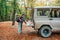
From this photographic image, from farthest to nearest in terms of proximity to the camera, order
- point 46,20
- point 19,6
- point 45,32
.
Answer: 1. point 19,6
2. point 45,32
3. point 46,20

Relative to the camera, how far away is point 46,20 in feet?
39.4

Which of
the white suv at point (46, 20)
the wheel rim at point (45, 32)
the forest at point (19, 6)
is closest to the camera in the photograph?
the white suv at point (46, 20)

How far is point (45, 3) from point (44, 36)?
17.6 m

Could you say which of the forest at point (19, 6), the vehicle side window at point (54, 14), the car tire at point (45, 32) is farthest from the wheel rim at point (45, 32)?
the forest at point (19, 6)

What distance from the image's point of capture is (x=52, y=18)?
12062 mm

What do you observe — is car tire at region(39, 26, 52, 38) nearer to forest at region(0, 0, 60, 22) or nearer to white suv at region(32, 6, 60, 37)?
white suv at region(32, 6, 60, 37)

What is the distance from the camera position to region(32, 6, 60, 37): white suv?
39.1 ft

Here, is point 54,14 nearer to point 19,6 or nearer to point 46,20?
point 46,20

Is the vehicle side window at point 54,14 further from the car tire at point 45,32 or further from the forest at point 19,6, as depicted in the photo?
the forest at point 19,6

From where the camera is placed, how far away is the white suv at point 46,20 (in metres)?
11.9

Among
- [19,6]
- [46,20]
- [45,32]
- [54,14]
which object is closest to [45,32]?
[45,32]

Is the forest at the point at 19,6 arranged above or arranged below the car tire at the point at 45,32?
above

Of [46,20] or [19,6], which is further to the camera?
[19,6]

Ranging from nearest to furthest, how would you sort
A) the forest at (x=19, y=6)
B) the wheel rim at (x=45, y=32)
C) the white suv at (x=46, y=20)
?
1. the white suv at (x=46, y=20)
2. the wheel rim at (x=45, y=32)
3. the forest at (x=19, y=6)
